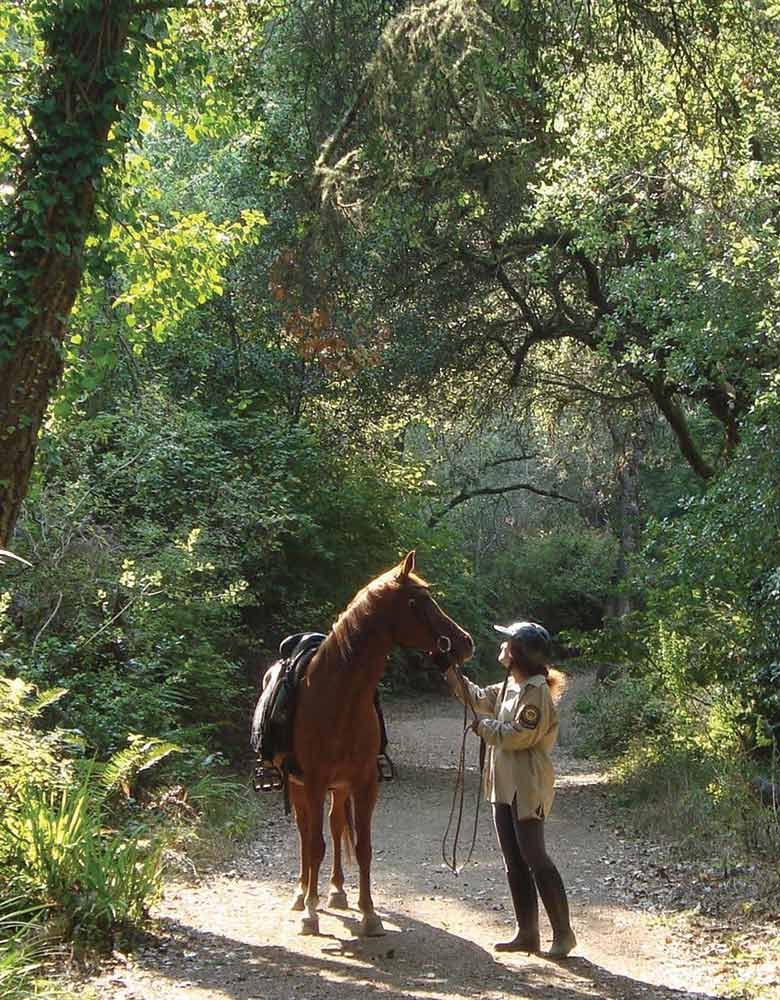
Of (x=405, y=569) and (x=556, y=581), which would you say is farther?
(x=556, y=581)

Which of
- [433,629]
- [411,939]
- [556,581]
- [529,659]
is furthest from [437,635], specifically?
[556,581]

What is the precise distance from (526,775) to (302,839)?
1.75m

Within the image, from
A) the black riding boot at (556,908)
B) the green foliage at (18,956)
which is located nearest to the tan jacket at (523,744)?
the black riding boot at (556,908)

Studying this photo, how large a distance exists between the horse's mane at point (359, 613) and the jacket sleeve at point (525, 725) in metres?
0.86

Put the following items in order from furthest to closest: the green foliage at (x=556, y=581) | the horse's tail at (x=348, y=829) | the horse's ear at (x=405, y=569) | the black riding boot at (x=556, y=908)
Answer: the green foliage at (x=556, y=581) < the horse's tail at (x=348, y=829) < the horse's ear at (x=405, y=569) < the black riding boot at (x=556, y=908)

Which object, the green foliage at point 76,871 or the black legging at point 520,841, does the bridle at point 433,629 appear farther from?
the green foliage at point 76,871

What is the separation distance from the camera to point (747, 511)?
390 inches

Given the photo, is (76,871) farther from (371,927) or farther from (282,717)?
(371,927)

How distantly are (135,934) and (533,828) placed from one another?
88.9 inches

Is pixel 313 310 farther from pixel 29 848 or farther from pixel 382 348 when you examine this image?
pixel 29 848

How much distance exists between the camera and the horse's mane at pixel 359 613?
6664 millimetres

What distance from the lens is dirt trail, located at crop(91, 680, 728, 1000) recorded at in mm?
5867

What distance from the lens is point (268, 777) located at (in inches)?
328

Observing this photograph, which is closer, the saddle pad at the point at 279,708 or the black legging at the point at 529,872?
the black legging at the point at 529,872
